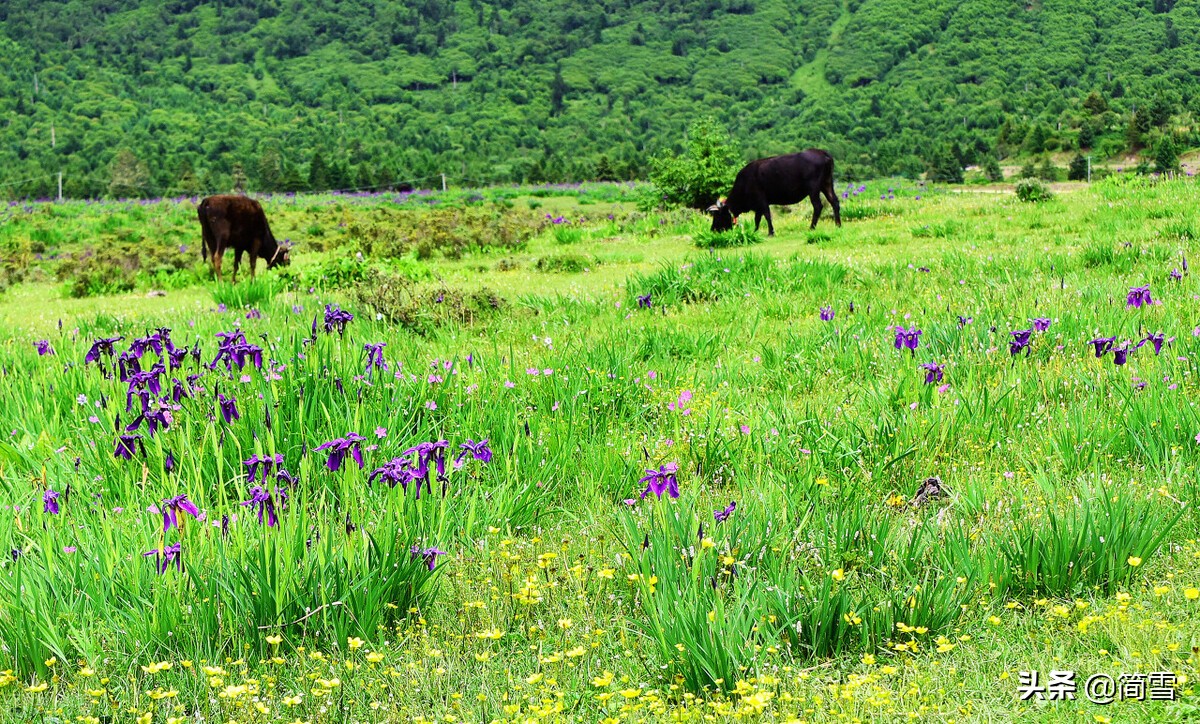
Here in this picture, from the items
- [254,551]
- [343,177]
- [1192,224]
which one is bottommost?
[254,551]

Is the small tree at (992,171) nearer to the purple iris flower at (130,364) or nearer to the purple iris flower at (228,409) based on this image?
the purple iris flower at (130,364)

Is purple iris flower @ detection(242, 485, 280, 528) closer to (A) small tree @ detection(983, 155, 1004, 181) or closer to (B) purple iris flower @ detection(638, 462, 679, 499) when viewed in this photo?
(B) purple iris flower @ detection(638, 462, 679, 499)

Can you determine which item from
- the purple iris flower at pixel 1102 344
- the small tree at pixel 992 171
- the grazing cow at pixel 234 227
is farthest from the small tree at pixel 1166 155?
the purple iris flower at pixel 1102 344

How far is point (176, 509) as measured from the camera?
3105mm

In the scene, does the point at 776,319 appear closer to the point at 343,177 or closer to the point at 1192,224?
the point at 1192,224

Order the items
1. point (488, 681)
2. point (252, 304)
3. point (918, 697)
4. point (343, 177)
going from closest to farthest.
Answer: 1. point (918, 697)
2. point (488, 681)
3. point (252, 304)
4. point (343, 177)

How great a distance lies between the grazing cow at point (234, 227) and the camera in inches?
631

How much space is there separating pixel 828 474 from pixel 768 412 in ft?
2.51

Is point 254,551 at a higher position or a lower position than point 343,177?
lower

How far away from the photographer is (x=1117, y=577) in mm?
2855

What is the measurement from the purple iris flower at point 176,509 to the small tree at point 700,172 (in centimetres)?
2138

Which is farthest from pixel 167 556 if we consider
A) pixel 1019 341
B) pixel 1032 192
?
pixel 1032 192

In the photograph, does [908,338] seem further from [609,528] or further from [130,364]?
[130,364]

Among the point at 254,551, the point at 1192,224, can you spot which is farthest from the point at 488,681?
the point at 1192,224
